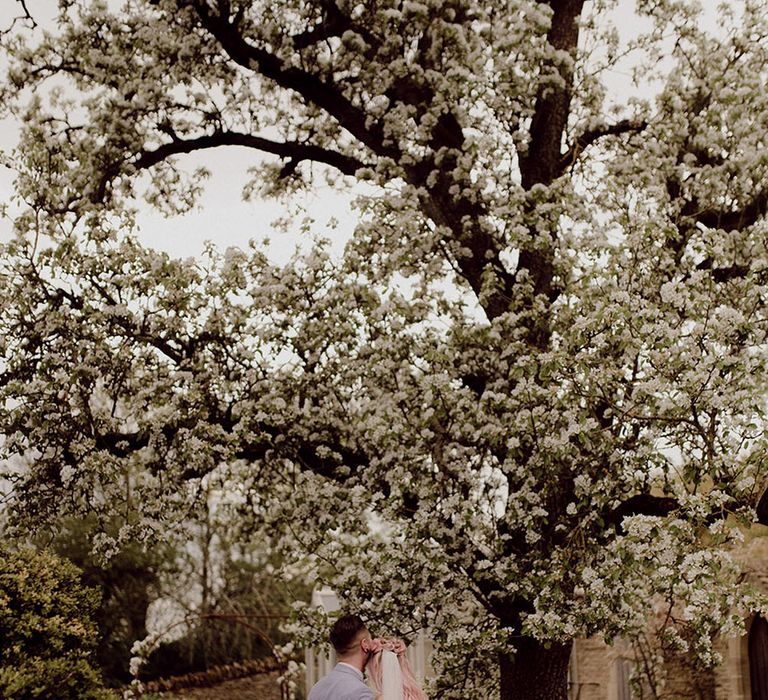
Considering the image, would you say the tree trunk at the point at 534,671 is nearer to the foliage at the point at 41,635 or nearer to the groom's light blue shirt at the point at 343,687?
the foliage at the point at 41,635

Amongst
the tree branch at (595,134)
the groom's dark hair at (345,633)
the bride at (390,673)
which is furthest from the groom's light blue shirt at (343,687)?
the tree branch at (595,134)

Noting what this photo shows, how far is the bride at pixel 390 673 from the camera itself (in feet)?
21.8

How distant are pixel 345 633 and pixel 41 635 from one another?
13.2ft

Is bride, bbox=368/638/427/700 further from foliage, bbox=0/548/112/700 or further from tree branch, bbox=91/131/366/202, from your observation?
tree branch, bbox=91/131/366/202

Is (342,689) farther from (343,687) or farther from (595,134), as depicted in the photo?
(595,134)

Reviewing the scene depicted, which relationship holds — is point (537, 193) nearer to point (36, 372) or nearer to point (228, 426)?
point (228, 426)

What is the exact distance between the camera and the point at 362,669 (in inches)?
254

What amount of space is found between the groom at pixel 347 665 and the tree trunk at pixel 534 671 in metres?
4.75

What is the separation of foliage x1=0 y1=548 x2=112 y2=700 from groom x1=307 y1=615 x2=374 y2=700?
3474mm

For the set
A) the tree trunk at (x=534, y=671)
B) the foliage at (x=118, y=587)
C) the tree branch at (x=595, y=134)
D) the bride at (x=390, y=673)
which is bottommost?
the bride at (x=390, y=673)

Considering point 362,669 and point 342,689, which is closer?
point 342,689

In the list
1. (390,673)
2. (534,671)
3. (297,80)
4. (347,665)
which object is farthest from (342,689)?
(297,80)

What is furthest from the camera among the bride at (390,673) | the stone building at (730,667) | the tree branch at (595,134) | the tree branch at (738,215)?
the stone building at (730,667)

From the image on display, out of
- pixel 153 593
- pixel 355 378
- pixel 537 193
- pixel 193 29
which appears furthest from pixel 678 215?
pixel 153 593
